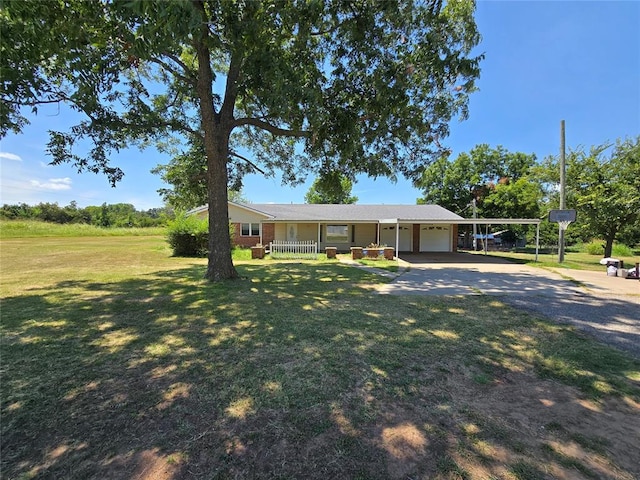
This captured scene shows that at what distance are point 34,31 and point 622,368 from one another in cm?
806

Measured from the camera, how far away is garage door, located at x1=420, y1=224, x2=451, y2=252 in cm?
2212

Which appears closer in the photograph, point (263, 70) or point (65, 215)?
point (263, 70)

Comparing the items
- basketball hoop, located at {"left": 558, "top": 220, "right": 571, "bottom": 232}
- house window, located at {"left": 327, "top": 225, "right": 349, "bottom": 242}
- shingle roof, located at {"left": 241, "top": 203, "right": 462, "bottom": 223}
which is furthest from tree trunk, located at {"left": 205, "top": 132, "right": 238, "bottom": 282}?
basketball hoop, located at {"left": 558, "top": 220, "right": 571, "bottom": 232}

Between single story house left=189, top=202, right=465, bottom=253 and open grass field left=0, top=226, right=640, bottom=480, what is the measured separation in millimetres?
16114

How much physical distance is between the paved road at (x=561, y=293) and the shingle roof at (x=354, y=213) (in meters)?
9.00

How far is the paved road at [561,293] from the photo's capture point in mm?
5460

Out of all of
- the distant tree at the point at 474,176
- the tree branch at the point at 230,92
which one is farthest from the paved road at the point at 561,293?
the distant tree at the point at 474,176

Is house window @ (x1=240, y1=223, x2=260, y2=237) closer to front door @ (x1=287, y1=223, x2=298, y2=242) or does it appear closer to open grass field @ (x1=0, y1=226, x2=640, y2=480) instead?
front door @ (x1=287, y1=223, x2=298, y2=242)

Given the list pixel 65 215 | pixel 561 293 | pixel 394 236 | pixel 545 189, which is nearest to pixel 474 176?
pixel 545 189

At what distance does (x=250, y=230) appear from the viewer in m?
23.6

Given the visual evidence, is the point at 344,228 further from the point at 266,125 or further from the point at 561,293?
the point at 561,293

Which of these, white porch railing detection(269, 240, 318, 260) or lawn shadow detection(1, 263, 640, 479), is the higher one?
white porch railing detection(269, 240, 318, 260)

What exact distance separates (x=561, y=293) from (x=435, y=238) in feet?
46.2

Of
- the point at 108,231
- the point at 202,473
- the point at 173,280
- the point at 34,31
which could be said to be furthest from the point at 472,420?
the point at 108,231
